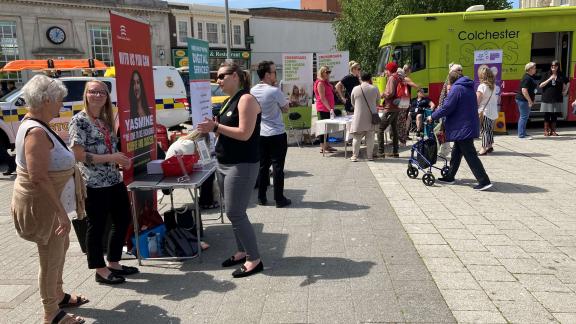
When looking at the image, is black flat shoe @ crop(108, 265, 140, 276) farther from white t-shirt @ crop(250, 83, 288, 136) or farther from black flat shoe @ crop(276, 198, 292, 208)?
white t-shirt @ crop(250, 83, 288, 136)

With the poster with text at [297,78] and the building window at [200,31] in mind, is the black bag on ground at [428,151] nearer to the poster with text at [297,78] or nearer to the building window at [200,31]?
the poster with text at [297,78]

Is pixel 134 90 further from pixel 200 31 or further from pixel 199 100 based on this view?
pixel 200 31

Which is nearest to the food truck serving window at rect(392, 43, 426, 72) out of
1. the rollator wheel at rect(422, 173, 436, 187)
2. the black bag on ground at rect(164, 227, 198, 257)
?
the rollator wheel at rect(422, 173, 436, 187)

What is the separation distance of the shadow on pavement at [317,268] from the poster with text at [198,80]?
9.12ft

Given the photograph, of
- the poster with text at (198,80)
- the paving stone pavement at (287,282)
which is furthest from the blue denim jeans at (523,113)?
the poster with text at (198,80)

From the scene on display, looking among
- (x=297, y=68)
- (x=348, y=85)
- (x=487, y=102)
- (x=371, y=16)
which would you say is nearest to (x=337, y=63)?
(x=297, y=68)

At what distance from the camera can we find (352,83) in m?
11.6

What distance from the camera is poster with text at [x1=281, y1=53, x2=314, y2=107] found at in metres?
12.0

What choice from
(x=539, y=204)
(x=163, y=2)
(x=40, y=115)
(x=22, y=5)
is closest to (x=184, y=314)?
(x=40, y=115)

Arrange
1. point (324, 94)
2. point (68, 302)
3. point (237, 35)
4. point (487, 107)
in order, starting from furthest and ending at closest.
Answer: point (237, 35), point (324, 94), point (487, 107), point (68, 302)

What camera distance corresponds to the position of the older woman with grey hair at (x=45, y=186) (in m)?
2.99

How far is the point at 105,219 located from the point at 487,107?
8.05 meters

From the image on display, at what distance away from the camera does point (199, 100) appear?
6.42m

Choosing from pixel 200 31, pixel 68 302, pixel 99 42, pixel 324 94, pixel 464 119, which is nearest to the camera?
pixel 68 302
